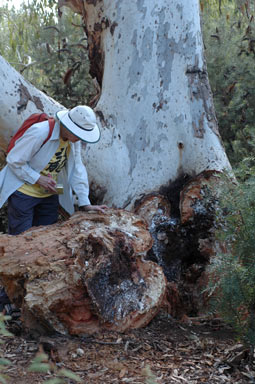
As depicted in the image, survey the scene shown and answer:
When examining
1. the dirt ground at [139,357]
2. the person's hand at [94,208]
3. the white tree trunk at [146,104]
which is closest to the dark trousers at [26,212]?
the person's hand at [94,208]

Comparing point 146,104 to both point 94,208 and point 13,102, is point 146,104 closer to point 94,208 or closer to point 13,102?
point 13,102

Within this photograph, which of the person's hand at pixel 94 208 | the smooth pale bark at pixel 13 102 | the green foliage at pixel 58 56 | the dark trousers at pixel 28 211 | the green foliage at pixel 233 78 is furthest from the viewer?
the green foliage at pixel 58 56

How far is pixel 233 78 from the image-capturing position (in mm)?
10156

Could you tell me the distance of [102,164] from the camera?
18.0 ft

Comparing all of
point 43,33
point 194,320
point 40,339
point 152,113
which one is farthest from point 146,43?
point 43,33

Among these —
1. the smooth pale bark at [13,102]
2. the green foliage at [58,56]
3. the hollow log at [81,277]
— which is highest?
the green foliage at [58,56]

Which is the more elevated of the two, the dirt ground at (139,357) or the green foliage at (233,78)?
the green foliage at (233,78)

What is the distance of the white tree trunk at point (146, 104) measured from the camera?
5.42 metres

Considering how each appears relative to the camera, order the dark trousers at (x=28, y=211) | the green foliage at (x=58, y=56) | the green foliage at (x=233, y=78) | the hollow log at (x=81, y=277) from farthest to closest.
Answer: the green foliage at (x=58, y=56), the green foliage at (x=233, y=78), the dark trousers at (x=28, y=211), the hollow log at (x=81, y=277)

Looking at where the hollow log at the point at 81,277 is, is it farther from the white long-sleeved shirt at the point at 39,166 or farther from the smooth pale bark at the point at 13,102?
the smooth pale bark at the point at 13,102

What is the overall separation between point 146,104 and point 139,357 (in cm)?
273

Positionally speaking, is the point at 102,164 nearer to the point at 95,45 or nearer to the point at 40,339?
the point at 95,45

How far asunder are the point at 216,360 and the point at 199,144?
2.32 metres

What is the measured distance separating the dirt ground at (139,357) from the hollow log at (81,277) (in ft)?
0.42
